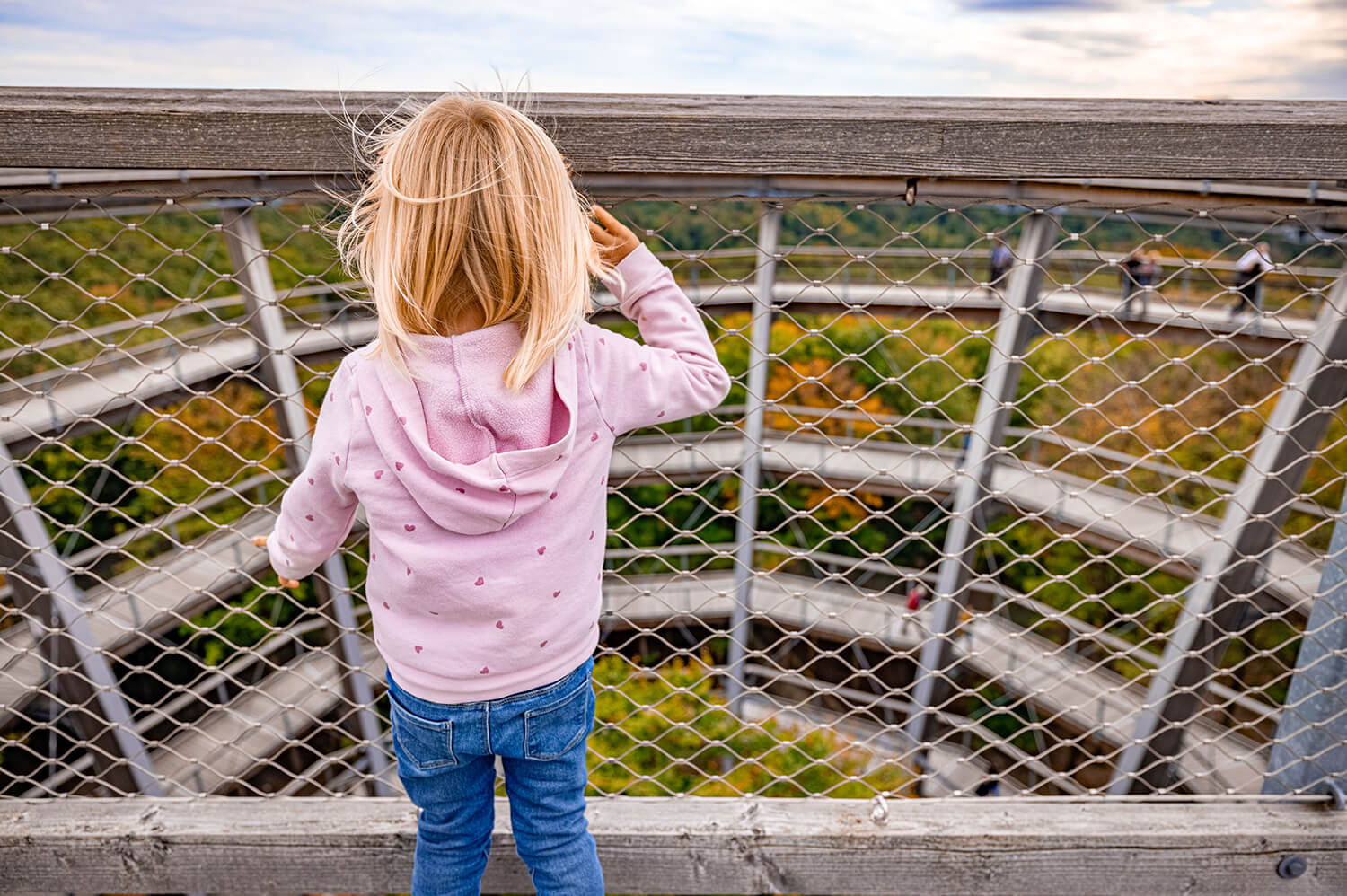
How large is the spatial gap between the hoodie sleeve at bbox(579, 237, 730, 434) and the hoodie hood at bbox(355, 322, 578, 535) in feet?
0.16

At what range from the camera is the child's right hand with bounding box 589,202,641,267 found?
2.99ft

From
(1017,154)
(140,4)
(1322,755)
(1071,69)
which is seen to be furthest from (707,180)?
(1071,69)

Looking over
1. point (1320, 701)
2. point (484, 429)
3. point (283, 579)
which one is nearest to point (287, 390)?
point (283, 579)

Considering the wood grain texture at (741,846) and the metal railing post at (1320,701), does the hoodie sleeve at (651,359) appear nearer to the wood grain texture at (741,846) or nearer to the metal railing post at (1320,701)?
the wood grain texture at (741,846)

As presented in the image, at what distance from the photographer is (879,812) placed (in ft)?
4.17

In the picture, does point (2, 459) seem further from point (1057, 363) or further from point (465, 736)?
point (1057, 363)

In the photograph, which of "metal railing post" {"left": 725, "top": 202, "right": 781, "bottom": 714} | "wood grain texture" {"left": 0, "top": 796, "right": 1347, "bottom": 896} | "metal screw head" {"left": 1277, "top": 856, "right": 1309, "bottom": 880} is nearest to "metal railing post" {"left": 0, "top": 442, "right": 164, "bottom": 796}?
"wood grain texture" {"left": 0, "top": 796, "right": 1347, "bottom": 896}

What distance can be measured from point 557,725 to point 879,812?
56 cm

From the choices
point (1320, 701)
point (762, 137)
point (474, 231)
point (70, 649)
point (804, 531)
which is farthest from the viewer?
point (804, 531)

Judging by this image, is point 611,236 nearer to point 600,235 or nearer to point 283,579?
point 600,235

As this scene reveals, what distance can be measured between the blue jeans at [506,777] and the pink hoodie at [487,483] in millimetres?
35

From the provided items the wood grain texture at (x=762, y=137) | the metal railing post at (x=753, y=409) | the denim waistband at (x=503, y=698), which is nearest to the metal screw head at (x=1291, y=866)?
the metal railing post at (x=753, y=409)

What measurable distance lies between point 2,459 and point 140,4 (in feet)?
4.20

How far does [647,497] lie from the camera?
8680 mm
